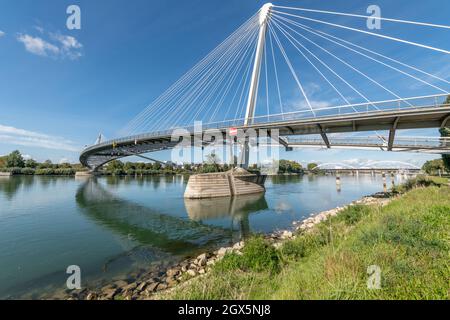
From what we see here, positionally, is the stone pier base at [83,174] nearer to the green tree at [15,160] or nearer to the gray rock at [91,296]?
the green tree at [15,160]

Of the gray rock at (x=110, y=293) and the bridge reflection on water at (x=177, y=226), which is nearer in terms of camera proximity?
the gray rock at (x=110, y=293)

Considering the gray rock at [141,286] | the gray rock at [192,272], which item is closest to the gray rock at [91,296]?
the gray rock at [141,286]

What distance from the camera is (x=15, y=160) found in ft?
246

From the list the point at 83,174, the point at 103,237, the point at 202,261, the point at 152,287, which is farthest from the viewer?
the point at 83,174

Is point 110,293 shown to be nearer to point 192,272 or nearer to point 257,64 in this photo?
point 192,272

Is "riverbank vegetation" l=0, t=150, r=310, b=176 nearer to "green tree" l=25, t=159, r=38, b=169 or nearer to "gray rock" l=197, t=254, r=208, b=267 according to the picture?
"green tree" l=25, t=159, r=38, b=169

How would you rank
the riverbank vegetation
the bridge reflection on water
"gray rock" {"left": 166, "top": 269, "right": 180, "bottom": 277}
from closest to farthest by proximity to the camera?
"gray rock" {"left": 166, "top": 269, "right": 180, "bottom": 277} < the bridge reflection on water < the riverbank vegetation

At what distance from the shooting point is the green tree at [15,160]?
7419cm

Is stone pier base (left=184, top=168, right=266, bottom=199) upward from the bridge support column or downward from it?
downward

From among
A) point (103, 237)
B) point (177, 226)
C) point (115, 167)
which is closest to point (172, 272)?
point (103, 237)

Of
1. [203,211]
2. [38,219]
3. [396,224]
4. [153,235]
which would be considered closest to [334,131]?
[203,211]

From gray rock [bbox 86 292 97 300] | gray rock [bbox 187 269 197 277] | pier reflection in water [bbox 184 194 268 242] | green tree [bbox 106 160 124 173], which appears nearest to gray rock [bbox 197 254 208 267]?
gray rock [bbox 187 269 197 277]

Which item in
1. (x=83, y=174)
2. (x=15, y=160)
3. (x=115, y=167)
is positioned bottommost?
(x=83, y=174)

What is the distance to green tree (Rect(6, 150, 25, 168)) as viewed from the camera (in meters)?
74.2
